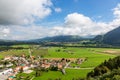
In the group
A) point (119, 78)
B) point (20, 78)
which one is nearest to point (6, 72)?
point (20, 78)

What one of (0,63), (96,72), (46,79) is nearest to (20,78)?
(46,79)

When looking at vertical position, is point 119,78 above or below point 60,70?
above

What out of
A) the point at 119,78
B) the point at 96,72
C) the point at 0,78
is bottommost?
the point at 0,78

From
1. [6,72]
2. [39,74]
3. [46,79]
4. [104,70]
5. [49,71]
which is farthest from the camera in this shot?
[6,72]

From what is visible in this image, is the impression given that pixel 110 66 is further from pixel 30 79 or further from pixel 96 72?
pixel 30 79

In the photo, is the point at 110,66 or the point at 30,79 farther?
the point at 30,79

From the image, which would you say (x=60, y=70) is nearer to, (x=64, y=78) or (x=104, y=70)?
(x=64, y=78)

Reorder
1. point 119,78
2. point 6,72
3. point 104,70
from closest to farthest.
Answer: point 119,78 → point 104,70 → point 6,72

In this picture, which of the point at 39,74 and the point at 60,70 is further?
the point at 60,70

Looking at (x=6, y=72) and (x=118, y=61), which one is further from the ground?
(x=118, y=61)
